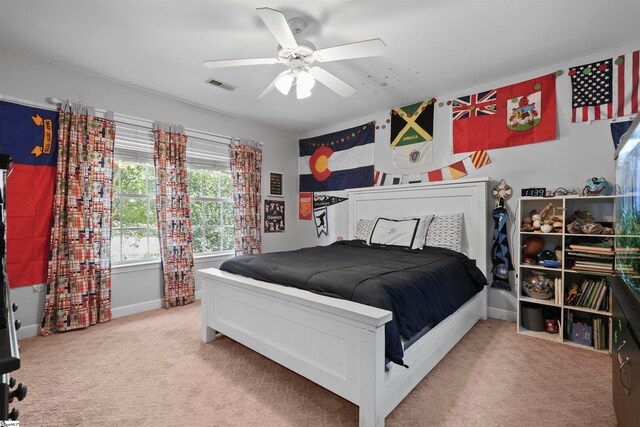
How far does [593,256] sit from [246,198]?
3.71 m

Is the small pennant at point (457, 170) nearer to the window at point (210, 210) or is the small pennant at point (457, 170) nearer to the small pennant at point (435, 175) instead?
the small pennant at point (435, 175)

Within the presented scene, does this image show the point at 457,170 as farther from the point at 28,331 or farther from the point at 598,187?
the point at 28,331

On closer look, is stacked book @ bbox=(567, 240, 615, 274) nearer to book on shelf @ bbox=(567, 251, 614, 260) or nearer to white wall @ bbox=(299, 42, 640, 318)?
book on shelf @ bbox=(567, 251, 614, 260)

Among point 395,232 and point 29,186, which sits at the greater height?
point 29,186

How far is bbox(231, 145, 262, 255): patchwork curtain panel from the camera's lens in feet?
13.5

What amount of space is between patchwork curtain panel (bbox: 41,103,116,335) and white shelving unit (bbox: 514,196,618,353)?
397 centimetres

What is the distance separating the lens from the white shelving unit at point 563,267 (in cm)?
238

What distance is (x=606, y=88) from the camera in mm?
2541

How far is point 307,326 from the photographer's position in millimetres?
1720

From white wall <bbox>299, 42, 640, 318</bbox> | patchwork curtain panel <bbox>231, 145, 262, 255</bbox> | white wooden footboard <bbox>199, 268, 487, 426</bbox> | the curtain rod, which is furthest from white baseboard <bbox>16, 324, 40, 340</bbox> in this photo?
white wall <bbox>299, 42, 640, 318</bbox>

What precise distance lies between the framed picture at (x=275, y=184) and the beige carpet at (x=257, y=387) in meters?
2.56

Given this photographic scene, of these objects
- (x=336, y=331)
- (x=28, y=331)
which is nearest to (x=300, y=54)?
(x=336, y=331)

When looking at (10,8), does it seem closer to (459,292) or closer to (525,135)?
(459,292)

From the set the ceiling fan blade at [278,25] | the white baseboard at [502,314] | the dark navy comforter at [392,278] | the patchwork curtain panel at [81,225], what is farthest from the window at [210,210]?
the white baseboard at [502,314]
